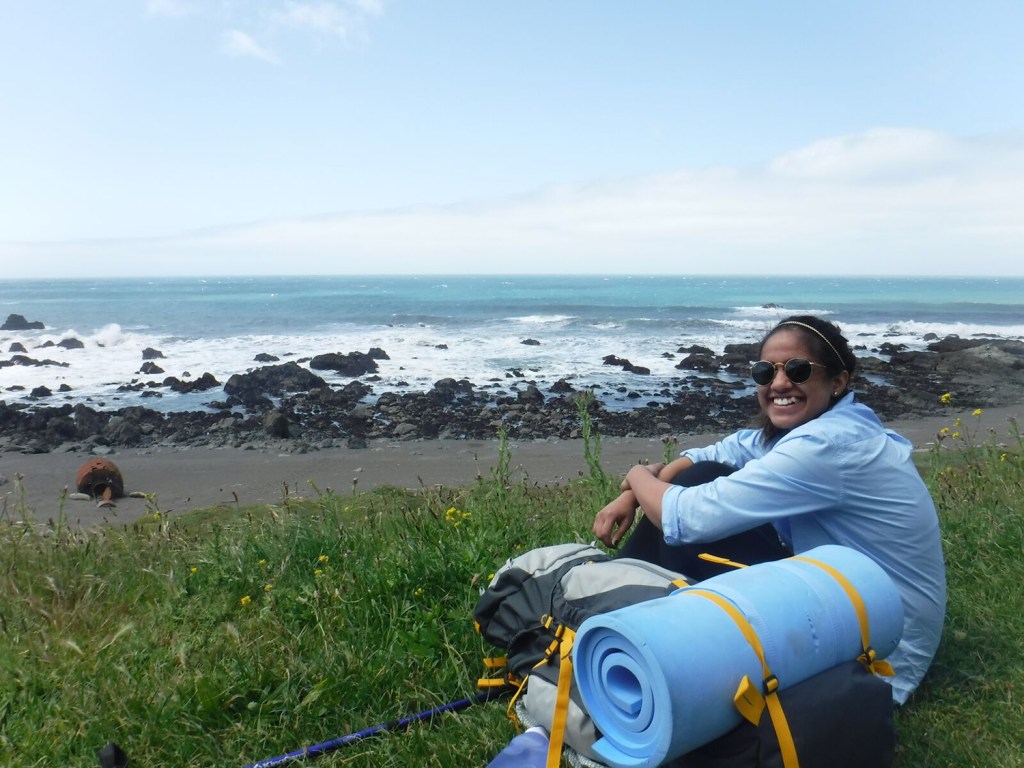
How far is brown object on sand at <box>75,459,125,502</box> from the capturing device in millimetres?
11453

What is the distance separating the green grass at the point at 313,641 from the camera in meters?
2.64

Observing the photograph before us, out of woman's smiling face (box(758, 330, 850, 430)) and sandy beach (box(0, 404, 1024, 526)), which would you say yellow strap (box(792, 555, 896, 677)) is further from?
sandy beach (box(0, 404, 1024, 526))

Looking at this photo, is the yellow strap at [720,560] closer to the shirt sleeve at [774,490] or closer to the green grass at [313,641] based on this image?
the shirt sleeve at [774,490]

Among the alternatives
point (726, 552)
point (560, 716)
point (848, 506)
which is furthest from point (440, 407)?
point (560, 716)

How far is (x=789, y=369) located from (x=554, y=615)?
1136 mm

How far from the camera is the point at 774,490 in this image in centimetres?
250

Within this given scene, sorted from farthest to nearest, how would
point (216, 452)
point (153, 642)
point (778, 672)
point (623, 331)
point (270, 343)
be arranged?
point (623, 331) < point (270, 343) < point (216, 452) < point (153, 642) < point (778, 672)

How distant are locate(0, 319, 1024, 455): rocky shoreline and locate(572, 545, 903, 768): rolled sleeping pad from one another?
423 inches

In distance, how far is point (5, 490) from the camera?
40.1 feet

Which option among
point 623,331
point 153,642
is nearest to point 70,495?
point 153,642

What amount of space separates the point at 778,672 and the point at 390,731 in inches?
53.2

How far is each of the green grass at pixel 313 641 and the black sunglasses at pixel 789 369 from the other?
1159 millimetres

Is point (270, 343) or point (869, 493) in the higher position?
point (869, 493)

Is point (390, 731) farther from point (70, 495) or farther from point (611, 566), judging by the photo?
point (70, 495)
